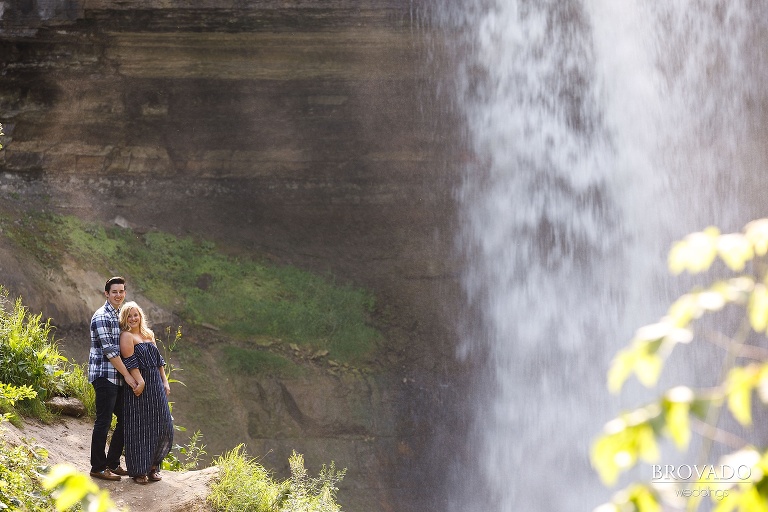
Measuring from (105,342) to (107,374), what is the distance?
238mm

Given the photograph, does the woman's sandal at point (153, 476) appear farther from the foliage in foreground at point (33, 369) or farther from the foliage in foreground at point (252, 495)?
the foliage in foreground at point (33, 369)

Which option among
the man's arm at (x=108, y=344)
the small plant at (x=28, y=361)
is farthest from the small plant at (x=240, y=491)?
the small plant at (x=28, y=361)

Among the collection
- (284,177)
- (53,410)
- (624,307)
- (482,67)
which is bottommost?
(53,410)

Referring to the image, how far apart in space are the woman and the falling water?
619 centimetres

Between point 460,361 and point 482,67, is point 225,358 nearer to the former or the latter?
point 460,361

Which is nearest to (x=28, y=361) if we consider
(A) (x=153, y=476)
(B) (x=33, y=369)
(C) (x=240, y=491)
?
(B) (x=33, y=369)

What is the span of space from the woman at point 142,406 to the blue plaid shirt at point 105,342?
77 millimetres

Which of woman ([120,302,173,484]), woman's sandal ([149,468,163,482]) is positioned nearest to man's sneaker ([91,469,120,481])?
woman ([120,302,173,484])

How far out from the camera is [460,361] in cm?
1110

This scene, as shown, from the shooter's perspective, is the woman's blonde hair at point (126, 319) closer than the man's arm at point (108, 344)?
No

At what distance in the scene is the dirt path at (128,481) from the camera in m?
4.90

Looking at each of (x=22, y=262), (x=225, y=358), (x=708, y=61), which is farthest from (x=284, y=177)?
(x=708, y=61)

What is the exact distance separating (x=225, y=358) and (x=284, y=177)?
10.5 ft

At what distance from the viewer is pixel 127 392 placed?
5.28 m
